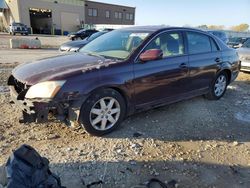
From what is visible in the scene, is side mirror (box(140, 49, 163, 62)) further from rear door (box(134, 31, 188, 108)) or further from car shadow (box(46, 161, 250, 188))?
car shadow (box(46, 161, 250, 188))

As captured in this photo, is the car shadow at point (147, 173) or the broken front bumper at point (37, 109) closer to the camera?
the car shadow at point (147, 173)

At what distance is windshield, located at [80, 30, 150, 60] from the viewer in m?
4.24

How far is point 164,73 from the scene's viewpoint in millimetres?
4398

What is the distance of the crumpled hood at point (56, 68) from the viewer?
3525 mm

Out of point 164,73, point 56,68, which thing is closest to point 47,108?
point 56,68

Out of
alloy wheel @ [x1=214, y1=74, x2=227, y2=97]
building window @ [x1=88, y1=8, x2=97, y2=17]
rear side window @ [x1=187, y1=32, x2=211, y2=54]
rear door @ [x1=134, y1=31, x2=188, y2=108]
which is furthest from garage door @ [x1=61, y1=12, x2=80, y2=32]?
rear door @ [x1=134, y1=31, x2=188, y2=108]

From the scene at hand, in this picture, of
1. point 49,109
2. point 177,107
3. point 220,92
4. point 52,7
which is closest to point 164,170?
point 49,109

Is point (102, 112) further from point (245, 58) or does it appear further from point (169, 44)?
point (245, 58)

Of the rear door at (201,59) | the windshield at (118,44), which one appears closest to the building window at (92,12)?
the rear door at (201,59)

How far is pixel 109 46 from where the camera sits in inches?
182

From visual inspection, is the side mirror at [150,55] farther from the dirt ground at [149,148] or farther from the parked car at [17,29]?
the parked car at [17,29]

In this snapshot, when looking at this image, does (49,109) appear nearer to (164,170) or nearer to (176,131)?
(164,170)

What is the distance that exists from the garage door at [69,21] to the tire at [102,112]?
48.7 metres

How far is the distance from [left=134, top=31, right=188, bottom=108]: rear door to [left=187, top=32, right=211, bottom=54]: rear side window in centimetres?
26
